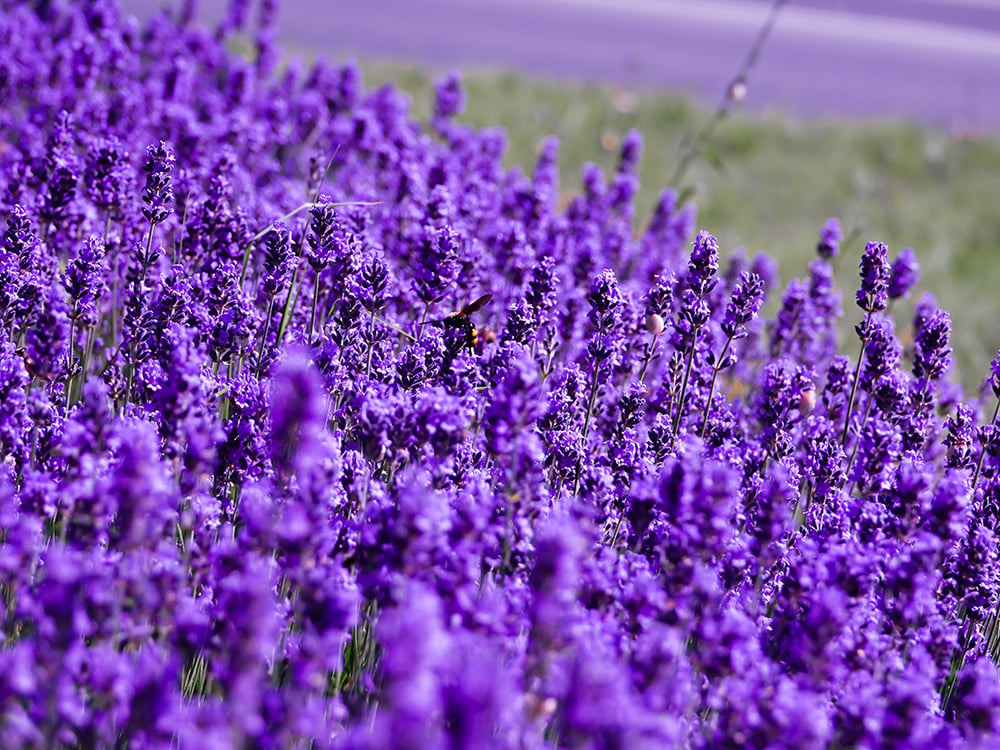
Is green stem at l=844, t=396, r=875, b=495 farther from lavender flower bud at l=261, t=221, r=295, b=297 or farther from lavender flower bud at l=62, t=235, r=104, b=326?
lavender flower bud at l=62, t=235, r=104, b=326

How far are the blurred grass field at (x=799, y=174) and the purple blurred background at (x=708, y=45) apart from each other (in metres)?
1.04

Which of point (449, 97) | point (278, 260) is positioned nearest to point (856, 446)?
point (278, 260)

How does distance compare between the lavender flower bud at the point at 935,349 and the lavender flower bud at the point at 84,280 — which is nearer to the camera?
the lavender flower bud at the point at 84,280

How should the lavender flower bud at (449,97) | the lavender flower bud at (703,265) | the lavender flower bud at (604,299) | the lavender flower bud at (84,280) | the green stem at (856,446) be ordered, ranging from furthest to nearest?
1. the lavender flower bud at (449,97)
2. the green stem at (856,446)
3. the lavender flower bud at (703,265)
4. the lavender flower bud at (604,299)
5. the lavender flower bud at (84,280)

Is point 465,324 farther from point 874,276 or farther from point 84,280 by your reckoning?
point 874,276

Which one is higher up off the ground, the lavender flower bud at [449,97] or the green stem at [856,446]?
the lavender flower bud at [449,97]

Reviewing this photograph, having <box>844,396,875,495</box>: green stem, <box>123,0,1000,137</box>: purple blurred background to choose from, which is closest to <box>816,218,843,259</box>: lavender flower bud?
<box>844,396,875,495</box>: green stem

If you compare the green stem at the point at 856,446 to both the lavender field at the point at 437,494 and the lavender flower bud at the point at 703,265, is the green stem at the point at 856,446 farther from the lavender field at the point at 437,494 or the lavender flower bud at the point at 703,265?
the lavender flower bud at the point at 703,265

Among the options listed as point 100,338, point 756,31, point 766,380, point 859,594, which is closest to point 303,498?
point 859,594

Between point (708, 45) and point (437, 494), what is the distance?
15.5 meters

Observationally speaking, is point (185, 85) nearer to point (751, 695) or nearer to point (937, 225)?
point (751, 695)

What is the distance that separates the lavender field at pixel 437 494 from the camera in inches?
80.7

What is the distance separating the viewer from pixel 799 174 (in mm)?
10773

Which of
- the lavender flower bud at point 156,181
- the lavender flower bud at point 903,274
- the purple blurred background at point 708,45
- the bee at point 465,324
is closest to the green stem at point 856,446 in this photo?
the lavender flower bud at point 903,274
